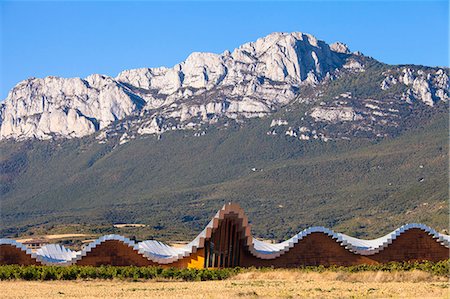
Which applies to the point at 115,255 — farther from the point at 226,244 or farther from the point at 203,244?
the point at 226,244

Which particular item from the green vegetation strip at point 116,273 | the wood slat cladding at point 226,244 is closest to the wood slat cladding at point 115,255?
the wood slat cladding at point 226,244

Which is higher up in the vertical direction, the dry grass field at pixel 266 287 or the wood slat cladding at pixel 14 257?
the wood slat cladding at pixel 14 257

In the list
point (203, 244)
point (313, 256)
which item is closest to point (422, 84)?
point (313, 256)

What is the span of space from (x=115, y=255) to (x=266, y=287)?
1246 cm

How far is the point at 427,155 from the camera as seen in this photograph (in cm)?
14138

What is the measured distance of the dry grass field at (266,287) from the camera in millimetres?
30786

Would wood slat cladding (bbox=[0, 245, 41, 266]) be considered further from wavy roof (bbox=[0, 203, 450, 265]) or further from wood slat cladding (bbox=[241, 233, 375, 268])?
wood slat cladding (bbox=[241, 233, 375, 268])

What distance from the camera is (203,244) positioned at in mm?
45156

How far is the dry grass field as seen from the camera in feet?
101

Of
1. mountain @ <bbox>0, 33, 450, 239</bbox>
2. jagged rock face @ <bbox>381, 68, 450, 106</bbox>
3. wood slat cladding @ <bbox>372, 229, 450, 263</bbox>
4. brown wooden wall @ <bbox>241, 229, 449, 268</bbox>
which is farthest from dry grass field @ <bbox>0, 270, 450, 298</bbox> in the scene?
jagged rock face @ <bbox>381, 68, 450, 106</bbox>

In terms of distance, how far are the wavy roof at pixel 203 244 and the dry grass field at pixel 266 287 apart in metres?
5.49

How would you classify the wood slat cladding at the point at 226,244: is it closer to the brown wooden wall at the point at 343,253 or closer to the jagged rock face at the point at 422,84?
the brown wooden wall at the point at 343,253

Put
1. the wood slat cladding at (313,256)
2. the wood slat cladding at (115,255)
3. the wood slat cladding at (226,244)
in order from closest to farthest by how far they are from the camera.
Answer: the wood slat cladding at (115,255)
the wood slat cladding at (226,244)
the wood slat cladding at (313,256)

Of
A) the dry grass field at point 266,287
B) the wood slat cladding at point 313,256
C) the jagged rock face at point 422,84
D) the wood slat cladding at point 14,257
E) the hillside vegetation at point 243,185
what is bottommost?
the dry grass field at point 266,287
